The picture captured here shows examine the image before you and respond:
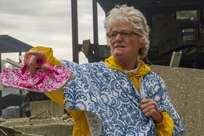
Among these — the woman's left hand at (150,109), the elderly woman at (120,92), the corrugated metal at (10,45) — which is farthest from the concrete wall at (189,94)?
the corrugated metal at (10,45)

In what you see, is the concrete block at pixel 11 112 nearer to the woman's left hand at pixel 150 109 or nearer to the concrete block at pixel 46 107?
the concrete block at pixel 46 107

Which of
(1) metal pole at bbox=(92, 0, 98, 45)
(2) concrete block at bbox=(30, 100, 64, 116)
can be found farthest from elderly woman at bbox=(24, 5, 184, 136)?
(1) metal pole at bbox=(92, 0, 98, 45)

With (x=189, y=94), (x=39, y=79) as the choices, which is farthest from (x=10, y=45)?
(x=39, y=79)

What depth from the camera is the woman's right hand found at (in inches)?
79.9

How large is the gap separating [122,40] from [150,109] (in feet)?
1.25

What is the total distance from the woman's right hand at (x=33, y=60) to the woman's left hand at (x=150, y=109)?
52 centimetres

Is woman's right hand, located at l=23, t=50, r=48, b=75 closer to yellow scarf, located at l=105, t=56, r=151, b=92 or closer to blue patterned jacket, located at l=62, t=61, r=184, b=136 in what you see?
blue patterned jacket, located at l=62, t=61, r=184, b=136

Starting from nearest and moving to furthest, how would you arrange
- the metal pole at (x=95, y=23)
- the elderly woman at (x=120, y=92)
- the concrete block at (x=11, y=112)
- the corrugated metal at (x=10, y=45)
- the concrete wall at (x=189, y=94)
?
the elderly woman at (x=120, y=92) → the concrete wall at (x=189, y=94) → the metal pole at (x=95, y=23) → the concrete block at (x=11, y=112) → the corrugated metal at (x=10, y=45)

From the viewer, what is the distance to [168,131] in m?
2.29

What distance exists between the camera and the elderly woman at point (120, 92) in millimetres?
2201

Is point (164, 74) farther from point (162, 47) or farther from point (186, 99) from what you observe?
point (162, 47)

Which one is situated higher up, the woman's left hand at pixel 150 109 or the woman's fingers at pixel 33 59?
the woman's fingers at pixel 33 59

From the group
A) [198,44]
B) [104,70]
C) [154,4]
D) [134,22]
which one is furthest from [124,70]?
[154,4]

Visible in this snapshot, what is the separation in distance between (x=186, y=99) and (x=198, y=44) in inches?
189
